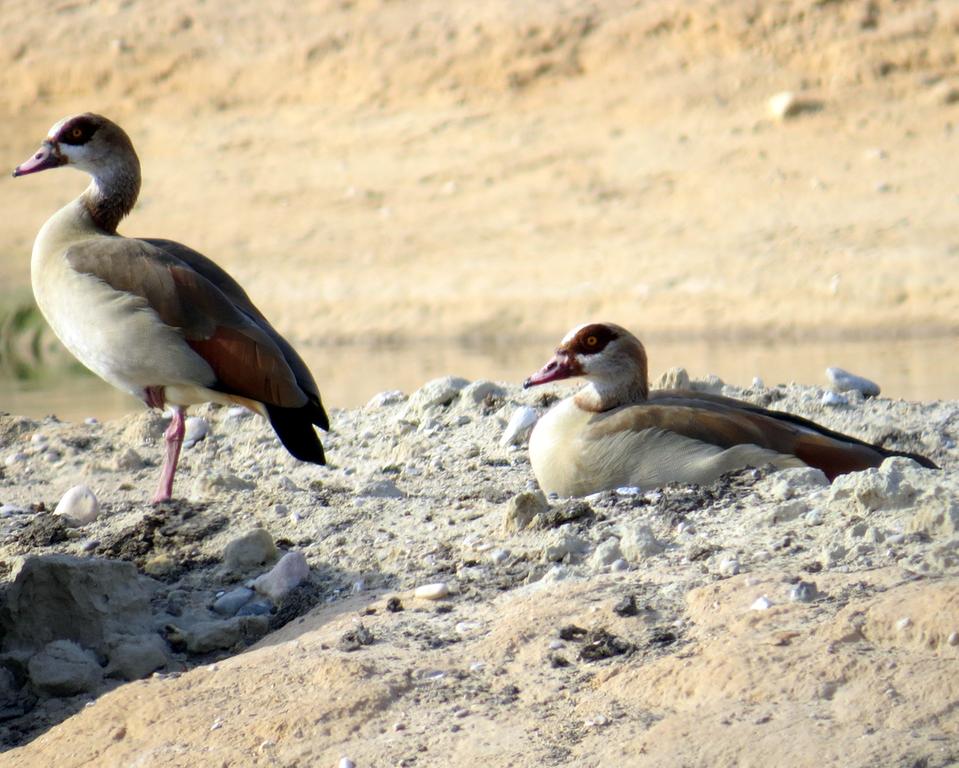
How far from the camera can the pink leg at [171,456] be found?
6.14m

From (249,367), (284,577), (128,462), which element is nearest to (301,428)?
(249,367)

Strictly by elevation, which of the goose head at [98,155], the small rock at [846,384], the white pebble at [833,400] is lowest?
the small rock at [846,384]

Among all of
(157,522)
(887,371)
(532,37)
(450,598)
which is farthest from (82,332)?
(532,37)

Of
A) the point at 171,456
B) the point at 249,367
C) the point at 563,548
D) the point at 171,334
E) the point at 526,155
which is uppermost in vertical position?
the point at 171,334

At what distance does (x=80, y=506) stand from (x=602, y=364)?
182 centimetres

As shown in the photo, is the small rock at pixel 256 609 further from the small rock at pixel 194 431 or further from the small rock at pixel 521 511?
the small rock at pixel 194 431

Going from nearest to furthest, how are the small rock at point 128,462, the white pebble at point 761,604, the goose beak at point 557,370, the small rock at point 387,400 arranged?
the white pebble at point 761,604
the goose beak at point 557,370
the small rock at point 128,462
the small rock at point 387,400

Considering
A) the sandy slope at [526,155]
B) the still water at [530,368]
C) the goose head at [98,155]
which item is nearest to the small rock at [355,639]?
the goose head at [98,155]

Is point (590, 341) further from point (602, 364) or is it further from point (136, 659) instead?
point (136, 659)

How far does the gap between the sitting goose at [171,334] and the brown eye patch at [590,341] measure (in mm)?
1025

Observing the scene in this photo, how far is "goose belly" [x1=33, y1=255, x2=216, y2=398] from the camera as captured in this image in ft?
21.0

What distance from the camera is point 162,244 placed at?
675 cm

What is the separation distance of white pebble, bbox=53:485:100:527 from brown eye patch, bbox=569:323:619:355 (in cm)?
169

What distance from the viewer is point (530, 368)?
11.1 metres
